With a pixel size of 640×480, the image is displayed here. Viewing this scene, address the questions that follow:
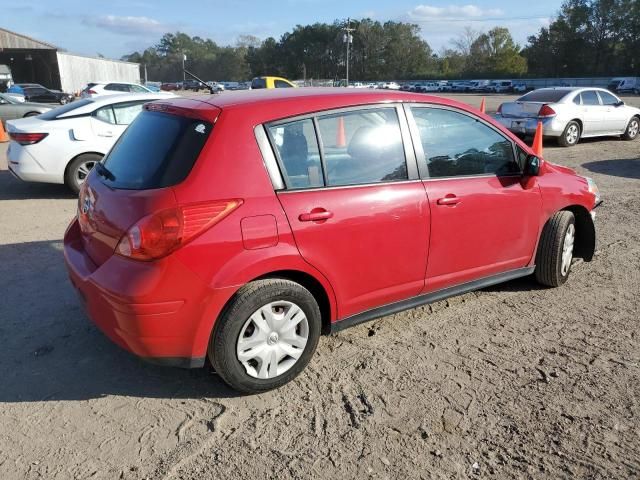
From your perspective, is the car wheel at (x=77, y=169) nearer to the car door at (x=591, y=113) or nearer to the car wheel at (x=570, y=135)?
the car wheel at (x=570, y=135)

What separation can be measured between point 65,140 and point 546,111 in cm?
1065

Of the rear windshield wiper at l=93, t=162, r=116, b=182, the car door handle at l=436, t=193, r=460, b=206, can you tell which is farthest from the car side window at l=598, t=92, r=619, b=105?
the rear windshield wiper at l=93, t=162, r=116, b=182

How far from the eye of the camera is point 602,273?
15.9 feet

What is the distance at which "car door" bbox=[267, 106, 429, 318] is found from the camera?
117 inches

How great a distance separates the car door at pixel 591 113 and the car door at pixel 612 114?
0.16m

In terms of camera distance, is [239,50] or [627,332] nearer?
[627,332]

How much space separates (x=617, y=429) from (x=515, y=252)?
1.61 meters

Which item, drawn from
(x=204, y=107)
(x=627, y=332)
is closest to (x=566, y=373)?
(x=627, y=332)

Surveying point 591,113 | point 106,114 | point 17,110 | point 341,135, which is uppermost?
point 341,135

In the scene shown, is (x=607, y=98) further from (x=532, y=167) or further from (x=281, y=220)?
(x=281, y=220)

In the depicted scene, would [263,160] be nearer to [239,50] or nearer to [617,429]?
[617,429]

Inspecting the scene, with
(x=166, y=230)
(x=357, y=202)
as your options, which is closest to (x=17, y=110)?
(x=166, y=230)

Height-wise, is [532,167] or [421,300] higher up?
[532,167]

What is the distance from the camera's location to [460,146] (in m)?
3.69
